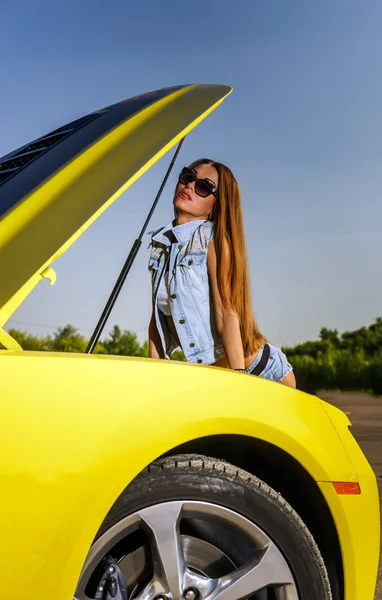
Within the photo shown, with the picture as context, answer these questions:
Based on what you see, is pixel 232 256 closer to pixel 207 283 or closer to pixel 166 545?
pixel 207 283

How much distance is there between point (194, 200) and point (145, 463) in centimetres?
137

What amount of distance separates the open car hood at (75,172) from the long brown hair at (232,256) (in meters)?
0.56

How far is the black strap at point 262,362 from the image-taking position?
2.74 meters

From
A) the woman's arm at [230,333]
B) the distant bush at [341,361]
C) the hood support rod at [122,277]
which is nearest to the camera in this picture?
the hood support rod at [122,277]

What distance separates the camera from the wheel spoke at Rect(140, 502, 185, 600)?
5.58ft

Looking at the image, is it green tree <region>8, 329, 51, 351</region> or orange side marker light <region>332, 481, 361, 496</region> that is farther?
orange side marker light <region>332, 481, 361, 496</region>

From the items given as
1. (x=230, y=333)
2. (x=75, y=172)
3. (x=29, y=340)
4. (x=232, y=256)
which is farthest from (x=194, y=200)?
(x=29, y=340)

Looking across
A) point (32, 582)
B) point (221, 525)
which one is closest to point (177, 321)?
point (221, 525)

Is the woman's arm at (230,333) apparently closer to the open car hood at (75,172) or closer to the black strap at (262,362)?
the black strap at (262,362)

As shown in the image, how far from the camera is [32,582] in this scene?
60.4 inches

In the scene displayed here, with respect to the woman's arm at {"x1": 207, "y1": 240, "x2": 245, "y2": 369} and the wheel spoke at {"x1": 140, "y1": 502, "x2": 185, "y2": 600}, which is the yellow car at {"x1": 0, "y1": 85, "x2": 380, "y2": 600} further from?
the woman's arm at {"x1": 207, "y1": 240, "x2": 245, "y2": 369}

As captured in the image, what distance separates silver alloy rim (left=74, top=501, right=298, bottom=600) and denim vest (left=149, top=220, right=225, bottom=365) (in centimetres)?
87

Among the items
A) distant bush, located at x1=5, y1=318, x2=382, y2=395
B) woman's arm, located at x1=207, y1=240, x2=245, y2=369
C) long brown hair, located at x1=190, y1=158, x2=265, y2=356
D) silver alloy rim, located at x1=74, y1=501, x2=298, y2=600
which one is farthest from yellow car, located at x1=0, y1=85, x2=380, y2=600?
distant bush, located at x1=5, y1=318, x2=382, y2=395

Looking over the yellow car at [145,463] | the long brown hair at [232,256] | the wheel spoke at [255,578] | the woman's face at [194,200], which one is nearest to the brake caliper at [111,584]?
the yellow car at [145,463]
